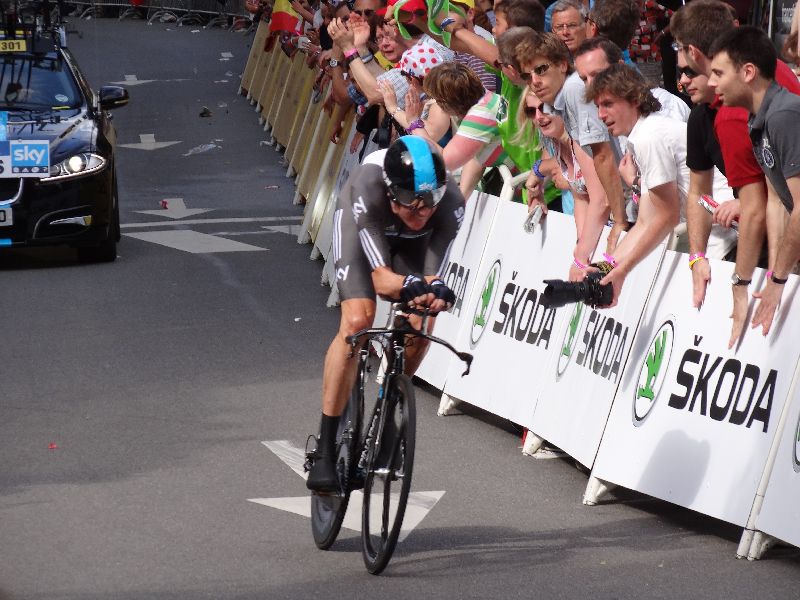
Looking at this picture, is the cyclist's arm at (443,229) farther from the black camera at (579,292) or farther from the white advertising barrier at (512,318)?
the white advertising barrier at (512,318)

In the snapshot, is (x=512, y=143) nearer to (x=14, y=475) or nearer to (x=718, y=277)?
(x=718, y=277)

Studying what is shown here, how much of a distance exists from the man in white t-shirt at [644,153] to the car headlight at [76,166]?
7.41 metres

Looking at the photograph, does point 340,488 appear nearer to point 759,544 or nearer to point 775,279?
point 759,544

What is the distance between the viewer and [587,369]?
838cm

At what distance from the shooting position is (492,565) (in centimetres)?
671

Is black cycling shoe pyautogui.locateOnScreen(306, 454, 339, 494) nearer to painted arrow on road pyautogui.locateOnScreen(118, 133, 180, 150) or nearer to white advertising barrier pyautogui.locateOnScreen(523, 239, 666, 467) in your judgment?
white advertising barrier pyautogui.locateOnScreen(523, 239, 666, 467)

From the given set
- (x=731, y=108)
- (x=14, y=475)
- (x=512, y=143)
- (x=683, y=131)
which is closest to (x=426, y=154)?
(x=731, y=108)

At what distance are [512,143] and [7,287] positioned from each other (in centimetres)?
572

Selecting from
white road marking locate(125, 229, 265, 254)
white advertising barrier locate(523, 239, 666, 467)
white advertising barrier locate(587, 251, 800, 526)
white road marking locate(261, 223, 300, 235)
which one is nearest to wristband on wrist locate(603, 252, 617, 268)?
white advertising barrier locate(523, 239, 666, 467)

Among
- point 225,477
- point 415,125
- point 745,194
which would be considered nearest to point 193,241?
point 415,125

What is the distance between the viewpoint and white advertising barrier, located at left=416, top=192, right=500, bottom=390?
33.2 feet

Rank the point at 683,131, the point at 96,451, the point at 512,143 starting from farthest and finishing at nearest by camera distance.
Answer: the point at 512,143
the point at 96,451
the point at 683,131

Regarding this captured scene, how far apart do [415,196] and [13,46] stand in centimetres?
1032

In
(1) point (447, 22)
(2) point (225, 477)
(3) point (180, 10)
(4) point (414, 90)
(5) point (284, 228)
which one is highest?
(1) point (447, 22)
